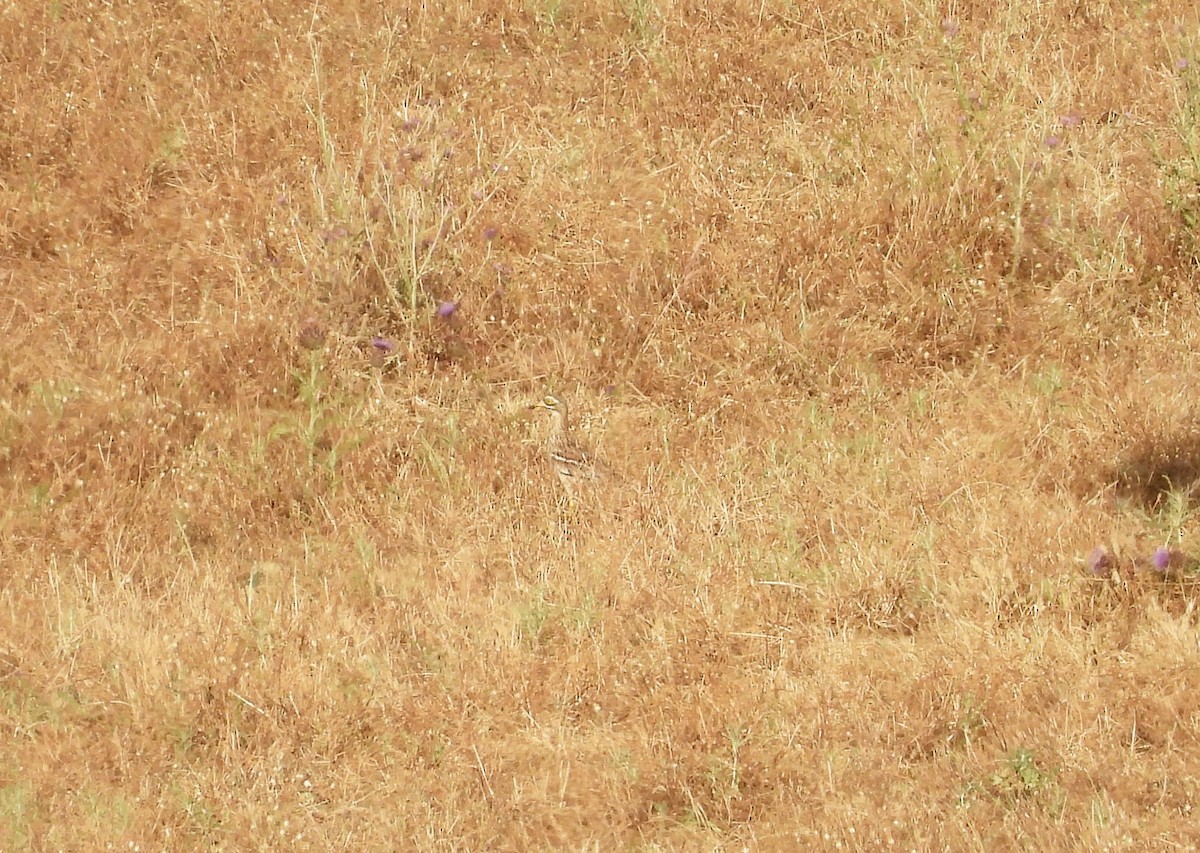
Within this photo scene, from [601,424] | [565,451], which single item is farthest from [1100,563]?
[601,424]

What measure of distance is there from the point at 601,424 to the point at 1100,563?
2.26 meters

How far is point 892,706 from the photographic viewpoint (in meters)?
4.54

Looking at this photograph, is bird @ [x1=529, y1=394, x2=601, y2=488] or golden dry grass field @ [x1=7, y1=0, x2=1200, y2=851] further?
bird @ [x1=529, y1=394, x2=601, y2=488]

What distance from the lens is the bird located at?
6.05m

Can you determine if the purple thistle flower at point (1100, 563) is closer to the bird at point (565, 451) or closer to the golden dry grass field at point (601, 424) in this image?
the golden dry grass field at point (601, 424)

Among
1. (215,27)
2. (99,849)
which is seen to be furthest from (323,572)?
(215,27)

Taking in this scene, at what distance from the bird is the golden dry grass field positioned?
0.18 ft

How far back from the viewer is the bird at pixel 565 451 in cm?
605

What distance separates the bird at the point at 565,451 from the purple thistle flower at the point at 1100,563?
1.94m

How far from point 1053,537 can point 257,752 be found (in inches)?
105

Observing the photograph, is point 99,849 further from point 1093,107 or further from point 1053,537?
point 1093,107

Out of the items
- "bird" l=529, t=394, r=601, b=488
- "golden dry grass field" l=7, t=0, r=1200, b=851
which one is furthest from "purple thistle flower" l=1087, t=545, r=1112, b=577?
"bird" l=529, t=394, r=601, b=488

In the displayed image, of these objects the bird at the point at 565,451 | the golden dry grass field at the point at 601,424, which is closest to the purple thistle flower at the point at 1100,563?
the golden dry grass field at the point at 601,424

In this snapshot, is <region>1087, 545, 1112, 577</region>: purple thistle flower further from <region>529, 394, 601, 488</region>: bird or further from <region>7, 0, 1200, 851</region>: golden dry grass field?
<region>529, 394, 601, 488</region>: bird
